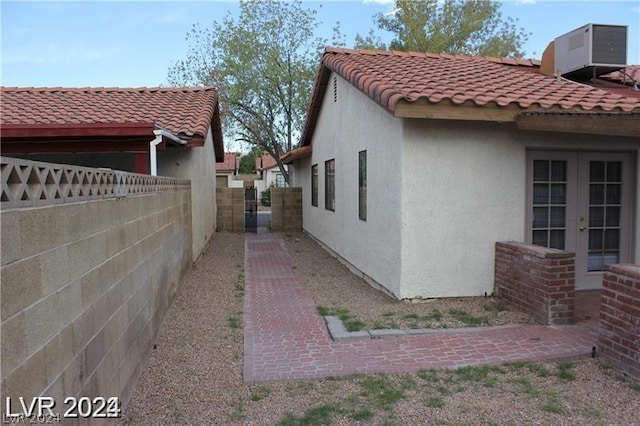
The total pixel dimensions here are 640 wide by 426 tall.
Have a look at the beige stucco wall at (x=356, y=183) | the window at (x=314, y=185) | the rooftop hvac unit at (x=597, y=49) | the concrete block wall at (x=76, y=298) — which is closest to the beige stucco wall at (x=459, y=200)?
the beige stucco wall at (x=356, y=183)

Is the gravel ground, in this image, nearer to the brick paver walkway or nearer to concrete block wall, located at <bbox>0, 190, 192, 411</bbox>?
the brick paver walkway

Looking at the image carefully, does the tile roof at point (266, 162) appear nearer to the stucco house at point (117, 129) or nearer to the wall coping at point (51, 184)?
the stucco house at point (117, 129)

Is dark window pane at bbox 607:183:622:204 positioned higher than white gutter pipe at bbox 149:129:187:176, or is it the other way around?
white gutter pipe at bbox 149:129:187:176

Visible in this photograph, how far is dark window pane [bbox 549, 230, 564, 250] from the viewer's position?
715 cm

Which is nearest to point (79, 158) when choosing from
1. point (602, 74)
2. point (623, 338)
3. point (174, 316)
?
point (174, 316)

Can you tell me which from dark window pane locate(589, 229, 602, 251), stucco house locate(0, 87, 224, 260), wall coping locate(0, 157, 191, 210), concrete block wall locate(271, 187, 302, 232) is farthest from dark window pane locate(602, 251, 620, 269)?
concrete block wall locate(271, 187, 302, 232)

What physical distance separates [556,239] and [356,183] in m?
3.57

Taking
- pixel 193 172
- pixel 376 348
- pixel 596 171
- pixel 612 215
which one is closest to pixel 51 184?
pixel 376 348

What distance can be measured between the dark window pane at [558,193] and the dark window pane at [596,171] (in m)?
0.46

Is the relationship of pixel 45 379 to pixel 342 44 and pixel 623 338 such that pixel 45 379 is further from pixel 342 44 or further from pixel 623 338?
pixel 342 44

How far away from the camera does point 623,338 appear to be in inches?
171

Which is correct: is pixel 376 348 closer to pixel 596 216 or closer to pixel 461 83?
pixel 461 83

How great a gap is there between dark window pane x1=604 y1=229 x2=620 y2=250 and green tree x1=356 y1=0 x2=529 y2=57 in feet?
66.5

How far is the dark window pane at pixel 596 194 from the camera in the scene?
7223 mm
